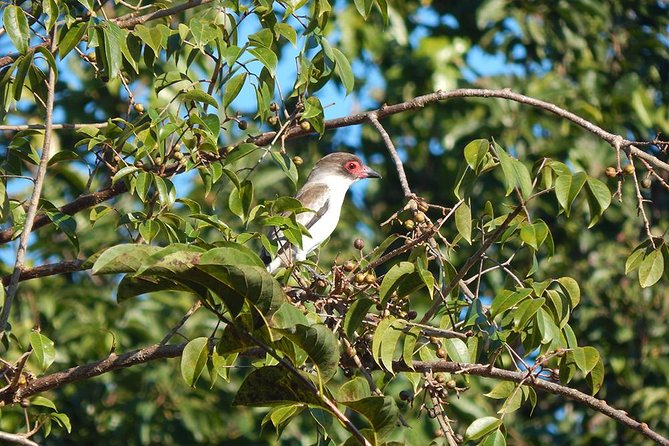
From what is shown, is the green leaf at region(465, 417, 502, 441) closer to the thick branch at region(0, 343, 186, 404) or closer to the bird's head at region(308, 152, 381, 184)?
the thick branch at region(0, 343, 186, 404)

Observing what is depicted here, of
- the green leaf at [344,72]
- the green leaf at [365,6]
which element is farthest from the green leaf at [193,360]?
the green leaf at [365,6]

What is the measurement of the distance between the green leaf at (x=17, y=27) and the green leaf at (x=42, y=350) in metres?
1.07

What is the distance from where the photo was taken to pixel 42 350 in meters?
3.96

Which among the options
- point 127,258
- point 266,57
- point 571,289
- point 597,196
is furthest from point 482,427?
point 266,57

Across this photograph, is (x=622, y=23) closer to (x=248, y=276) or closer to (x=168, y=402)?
(x=168, y=402)

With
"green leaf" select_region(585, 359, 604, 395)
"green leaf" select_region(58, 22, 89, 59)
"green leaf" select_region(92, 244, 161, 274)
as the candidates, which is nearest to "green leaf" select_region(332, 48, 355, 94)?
"green leaf" select_region(58, 22, 89, 59)

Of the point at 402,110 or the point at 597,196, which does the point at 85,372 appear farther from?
the point at 597,196

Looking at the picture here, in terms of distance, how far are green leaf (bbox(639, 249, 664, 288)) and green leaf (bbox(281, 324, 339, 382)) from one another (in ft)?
4.43

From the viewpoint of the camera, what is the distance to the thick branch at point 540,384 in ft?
11.6

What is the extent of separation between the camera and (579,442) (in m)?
9.86

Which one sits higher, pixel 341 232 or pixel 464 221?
pixel 464 221

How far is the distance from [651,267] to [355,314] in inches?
43.9

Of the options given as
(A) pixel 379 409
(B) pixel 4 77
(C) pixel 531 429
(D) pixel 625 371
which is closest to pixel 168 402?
(C) pixel 531 429

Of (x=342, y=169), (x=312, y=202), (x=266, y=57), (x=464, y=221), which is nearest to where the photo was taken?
(x=464, y=221)
